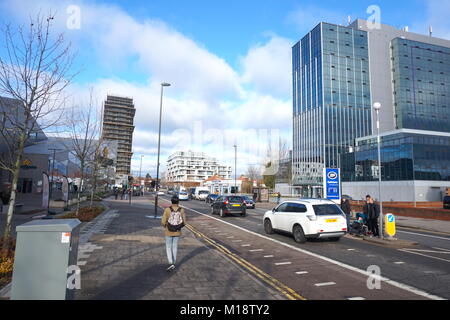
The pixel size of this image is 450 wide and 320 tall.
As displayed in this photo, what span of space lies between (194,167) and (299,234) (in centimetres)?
14415

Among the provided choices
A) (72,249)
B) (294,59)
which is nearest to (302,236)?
(72,249)

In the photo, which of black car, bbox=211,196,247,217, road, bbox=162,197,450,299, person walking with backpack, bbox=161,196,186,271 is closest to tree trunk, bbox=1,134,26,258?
person walking with backpack, bbox=161,196,186,271

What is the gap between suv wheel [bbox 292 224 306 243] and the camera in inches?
428

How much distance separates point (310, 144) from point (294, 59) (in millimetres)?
29825

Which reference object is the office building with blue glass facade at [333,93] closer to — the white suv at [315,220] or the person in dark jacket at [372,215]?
the person in dark jacket at [372,215]

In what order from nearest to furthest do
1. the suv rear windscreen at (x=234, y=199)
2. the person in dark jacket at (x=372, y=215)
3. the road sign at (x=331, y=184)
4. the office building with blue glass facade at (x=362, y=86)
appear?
the person in dark jacket at (x=372, y=215) → the road sign at (x=331, y=184) → the suv rear windscreen at (x=234, y=199) → the office building with blue glass facade at (x=362, y=86)

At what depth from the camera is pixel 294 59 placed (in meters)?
99.2

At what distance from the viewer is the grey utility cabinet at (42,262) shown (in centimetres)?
404

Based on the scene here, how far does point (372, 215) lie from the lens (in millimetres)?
12461

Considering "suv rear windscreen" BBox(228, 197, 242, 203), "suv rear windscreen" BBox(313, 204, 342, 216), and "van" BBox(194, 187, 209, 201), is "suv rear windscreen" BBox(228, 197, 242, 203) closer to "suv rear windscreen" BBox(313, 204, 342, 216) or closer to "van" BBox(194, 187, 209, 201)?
"suv rear windscreen" BBox(313, 204, 342, 216)

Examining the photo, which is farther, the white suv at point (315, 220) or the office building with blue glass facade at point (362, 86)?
the office building with blue glass facade at point (362, 86)

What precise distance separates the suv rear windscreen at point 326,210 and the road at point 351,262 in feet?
3.71

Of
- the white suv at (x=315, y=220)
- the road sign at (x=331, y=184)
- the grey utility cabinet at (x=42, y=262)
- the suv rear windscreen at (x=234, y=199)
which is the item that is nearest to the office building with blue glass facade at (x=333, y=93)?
the suv rear windscreen at (x=234, y=199)

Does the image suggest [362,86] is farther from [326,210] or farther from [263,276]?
[263,276]
